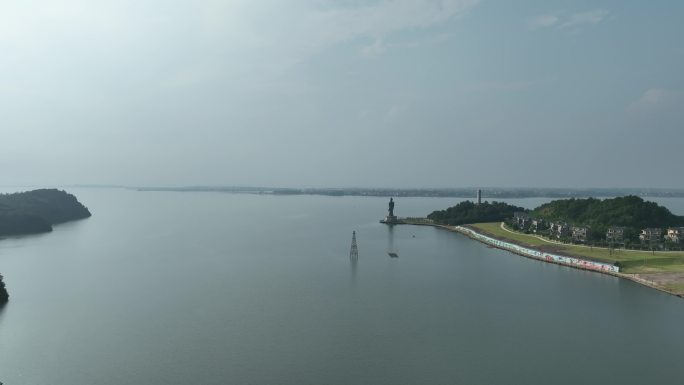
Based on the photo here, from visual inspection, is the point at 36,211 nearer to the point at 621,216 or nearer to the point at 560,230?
the point at 560,230

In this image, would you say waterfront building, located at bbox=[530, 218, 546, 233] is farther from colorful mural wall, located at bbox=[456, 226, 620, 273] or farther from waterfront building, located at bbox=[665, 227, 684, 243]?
waterfront building, located at bbox=[665, 227, 684, 243]

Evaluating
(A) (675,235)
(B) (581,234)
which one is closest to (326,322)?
(B) (581,234)

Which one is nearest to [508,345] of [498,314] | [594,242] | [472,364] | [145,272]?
[472,364]

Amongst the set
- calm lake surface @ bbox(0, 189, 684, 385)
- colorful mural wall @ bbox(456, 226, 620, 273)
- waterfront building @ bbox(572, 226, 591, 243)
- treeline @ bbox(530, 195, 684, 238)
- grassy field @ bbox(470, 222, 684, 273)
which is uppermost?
treeline @ bbox(530, 195, 684, 238)

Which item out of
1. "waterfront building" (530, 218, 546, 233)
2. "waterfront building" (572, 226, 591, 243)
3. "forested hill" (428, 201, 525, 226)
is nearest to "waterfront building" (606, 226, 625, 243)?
"waterfront building" (572, 226, 591, 243)

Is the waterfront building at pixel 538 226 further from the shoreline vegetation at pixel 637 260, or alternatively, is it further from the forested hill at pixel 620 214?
the shoreline vegetation at pixel 637 260
